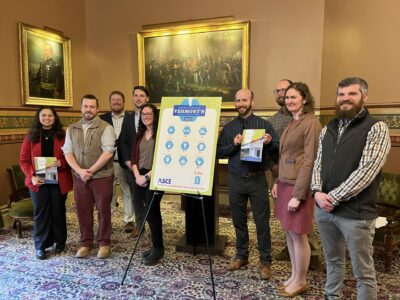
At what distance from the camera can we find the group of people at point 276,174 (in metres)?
1.91

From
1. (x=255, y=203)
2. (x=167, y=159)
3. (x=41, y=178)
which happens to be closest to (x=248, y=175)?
(x=255, y=203)

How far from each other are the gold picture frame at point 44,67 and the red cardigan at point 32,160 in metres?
1.73

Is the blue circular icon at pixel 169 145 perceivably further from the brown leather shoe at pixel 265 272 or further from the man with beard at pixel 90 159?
the brown leather shoe at pixel 265 272

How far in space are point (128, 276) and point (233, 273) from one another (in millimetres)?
967

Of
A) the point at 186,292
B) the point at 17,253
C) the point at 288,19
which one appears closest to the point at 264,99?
the point at 288,19

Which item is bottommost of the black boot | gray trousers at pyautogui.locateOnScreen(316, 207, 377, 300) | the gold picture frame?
the black boot

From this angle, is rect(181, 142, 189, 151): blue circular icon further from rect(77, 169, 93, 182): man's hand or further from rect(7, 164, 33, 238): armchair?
rect(7, 164, 33, 238): armchair

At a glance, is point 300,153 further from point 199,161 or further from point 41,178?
point 41,178

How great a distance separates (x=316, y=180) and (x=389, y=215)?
174 centimetres

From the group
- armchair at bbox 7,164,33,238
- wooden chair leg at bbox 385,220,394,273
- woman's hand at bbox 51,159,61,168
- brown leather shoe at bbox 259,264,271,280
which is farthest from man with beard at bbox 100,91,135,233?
wooden chair leg at bbox 385,220,394,273

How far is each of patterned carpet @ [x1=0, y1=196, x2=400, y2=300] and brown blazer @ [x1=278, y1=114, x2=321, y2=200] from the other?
97 centimetres

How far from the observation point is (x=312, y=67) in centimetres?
484

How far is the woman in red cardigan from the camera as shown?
3.25 metres

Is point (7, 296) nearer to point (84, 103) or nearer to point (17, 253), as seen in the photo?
point (17, 253)
